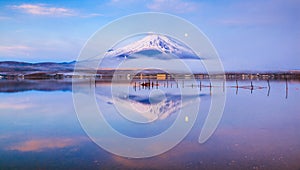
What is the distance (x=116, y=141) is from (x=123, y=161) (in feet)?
8.82

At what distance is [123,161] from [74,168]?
1.40m

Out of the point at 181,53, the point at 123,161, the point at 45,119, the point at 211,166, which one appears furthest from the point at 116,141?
the point at 181,53

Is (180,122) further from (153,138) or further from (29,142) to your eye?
(29,142)

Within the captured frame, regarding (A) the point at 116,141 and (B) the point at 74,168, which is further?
(A) the point at 116,141

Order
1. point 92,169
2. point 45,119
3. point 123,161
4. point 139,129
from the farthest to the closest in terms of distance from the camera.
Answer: point 45,119, point 139,129, point 123,161, point 92,169

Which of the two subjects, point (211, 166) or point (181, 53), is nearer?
point (211, 166)

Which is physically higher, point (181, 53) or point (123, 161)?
point (181, 53)

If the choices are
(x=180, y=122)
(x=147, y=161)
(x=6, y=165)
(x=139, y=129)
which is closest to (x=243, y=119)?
(x=180, y=122)

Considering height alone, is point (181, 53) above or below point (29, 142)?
above

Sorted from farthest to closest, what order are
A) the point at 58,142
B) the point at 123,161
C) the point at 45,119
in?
the point at 45,119, the point at 58,142, the point at 123,161

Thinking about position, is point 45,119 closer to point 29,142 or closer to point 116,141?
point 29,142

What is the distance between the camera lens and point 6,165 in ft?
25.5

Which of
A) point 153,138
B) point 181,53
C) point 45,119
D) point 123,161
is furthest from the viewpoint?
point 181,53

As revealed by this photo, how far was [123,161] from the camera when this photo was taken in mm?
8281
